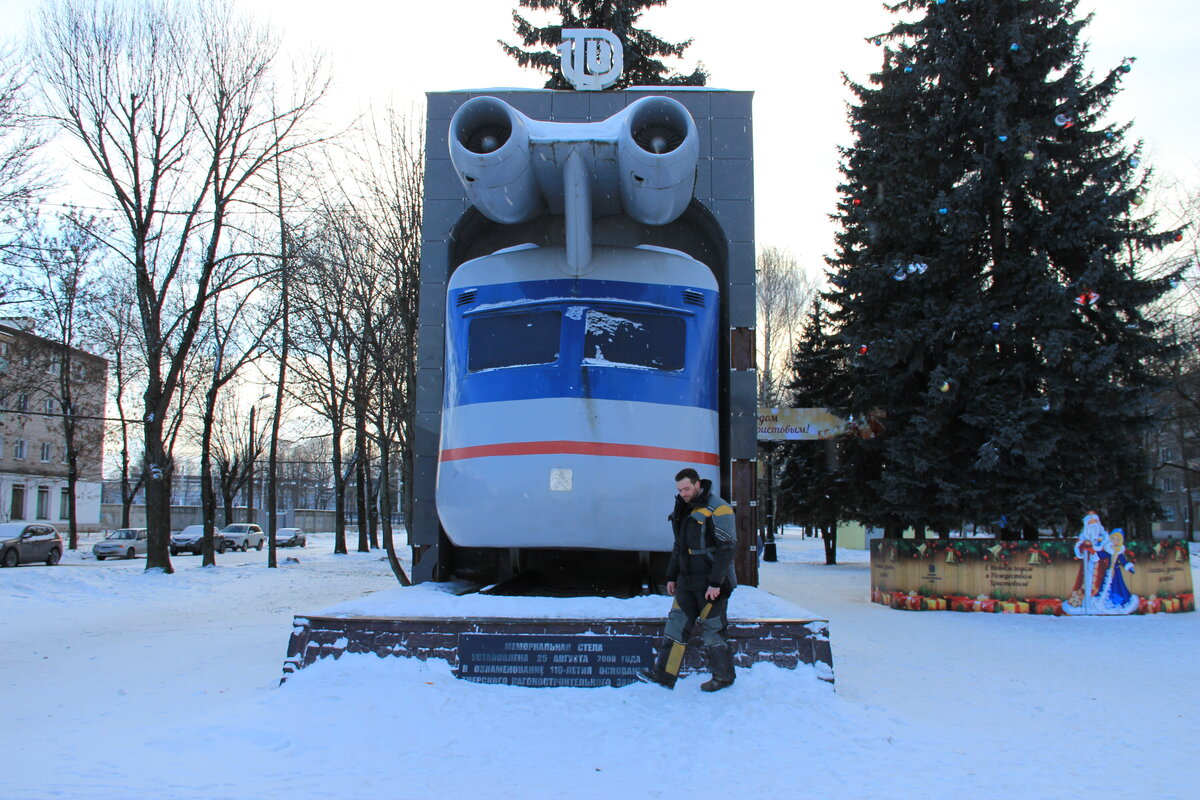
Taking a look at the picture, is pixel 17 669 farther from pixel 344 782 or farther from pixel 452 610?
pixel 344 782

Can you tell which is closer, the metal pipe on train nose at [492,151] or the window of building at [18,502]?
the metal pipe on train nose at [492,151]

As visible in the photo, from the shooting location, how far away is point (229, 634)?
10.2m

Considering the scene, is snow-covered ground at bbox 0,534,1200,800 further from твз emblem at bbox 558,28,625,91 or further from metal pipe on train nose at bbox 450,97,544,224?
твз emblem at bbox 558,28,625,91

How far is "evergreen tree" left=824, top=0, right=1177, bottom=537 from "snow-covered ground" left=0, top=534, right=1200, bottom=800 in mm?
6427

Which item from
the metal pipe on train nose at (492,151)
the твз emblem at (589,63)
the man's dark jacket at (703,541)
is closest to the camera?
the man's dark jacket at (703,541)

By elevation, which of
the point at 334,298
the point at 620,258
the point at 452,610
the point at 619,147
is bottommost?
the point at 452,610

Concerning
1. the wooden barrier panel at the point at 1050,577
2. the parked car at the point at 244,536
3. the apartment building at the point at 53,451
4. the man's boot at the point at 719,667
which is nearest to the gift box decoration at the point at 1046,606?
the wooden barrier panel at the point at 1050,577

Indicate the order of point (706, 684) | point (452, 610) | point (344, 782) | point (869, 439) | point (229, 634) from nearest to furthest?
1. point (344, 782)
2. point (706, 684)
3. point (452, 610)
4. point (229, 634)
5. point (869, 439)

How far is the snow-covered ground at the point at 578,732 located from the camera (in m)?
4.23

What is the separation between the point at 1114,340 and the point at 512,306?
40.0ft

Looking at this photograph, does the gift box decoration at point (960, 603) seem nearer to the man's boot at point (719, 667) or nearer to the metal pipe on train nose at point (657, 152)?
the man's boot at point (719, 667)

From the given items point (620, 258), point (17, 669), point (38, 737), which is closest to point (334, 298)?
point (17, 669)

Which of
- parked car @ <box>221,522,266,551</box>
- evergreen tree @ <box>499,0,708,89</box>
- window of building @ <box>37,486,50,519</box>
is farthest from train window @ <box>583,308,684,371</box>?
window of building @ <box>37,486,50,519</box>

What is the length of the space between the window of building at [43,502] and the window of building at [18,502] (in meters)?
1.45
